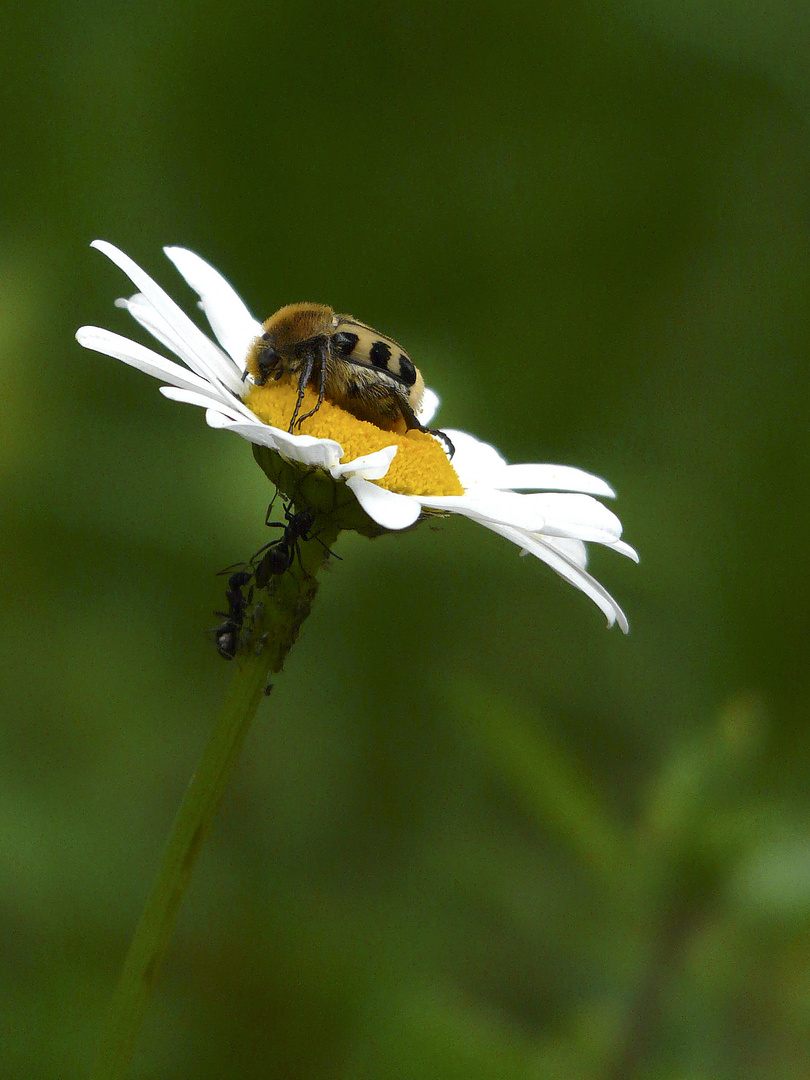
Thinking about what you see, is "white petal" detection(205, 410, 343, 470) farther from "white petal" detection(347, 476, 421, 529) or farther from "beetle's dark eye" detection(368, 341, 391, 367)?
"beetle's dark eye" detection(368, 341, 391, 367)

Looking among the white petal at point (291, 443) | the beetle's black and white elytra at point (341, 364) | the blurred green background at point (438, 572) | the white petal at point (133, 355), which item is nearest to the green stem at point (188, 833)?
the white petal at point (291, 443)

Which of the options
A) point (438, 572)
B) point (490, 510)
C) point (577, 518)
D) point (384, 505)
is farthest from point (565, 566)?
point (438, 572)

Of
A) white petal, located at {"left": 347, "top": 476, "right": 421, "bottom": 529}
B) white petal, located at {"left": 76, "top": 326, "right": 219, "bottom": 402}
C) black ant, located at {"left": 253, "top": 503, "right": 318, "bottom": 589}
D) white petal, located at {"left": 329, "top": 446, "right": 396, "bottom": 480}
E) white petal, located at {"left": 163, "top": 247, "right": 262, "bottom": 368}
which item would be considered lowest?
black ant, located at {"left": 253, "top": 503, "right": 318, "bottom": 589}

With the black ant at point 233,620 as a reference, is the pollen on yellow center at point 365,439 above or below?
above

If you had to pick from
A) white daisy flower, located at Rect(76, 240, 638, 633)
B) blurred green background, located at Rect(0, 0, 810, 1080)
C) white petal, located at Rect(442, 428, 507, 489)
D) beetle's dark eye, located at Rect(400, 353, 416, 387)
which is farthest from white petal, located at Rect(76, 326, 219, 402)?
blurred green background, located at Rect(0, 0, 810, 1080)

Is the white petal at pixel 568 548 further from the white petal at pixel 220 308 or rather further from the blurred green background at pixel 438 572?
the white petal at pixel 220 308

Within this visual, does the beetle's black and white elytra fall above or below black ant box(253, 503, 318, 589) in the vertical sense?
above

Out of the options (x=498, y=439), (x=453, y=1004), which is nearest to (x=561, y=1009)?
(x=453, y=1004)
